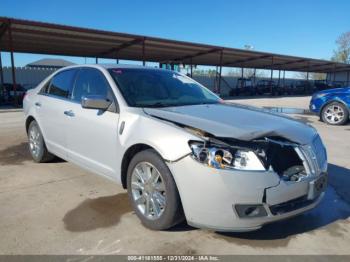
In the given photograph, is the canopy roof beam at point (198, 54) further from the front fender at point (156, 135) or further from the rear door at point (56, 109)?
the front fender at point (156, 135)

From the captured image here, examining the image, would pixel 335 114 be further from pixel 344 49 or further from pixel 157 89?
pixel 344 49

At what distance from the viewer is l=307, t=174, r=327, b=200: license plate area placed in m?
3.01

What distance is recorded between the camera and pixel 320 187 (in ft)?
10.4

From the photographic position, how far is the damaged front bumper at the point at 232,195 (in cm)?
267

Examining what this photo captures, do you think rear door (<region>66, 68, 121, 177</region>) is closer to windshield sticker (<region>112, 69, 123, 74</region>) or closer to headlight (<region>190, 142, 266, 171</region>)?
windshield sticker (<region>112, 69, 123, 74</region>)

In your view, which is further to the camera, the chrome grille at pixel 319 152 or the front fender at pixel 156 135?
the chrome grille at pixel 319 152

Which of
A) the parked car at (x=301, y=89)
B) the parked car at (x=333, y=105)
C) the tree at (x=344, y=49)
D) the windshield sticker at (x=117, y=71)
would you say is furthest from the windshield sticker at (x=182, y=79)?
the tree at (x=344, y=49)

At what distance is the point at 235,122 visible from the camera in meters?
3.15

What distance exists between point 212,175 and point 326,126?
9074mm

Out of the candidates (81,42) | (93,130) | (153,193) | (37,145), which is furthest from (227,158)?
(81,42)

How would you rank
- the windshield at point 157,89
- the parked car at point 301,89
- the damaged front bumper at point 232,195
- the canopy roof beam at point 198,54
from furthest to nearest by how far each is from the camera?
the parked car at point 301,89 < the canopy roof beam at point 198,54 < the windshield at point 157,89 < the damaged front bumper at point 232,195

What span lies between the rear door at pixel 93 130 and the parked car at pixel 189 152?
12 mm

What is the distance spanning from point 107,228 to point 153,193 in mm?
602

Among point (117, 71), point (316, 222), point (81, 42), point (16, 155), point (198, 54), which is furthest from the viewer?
point (198, 54)
